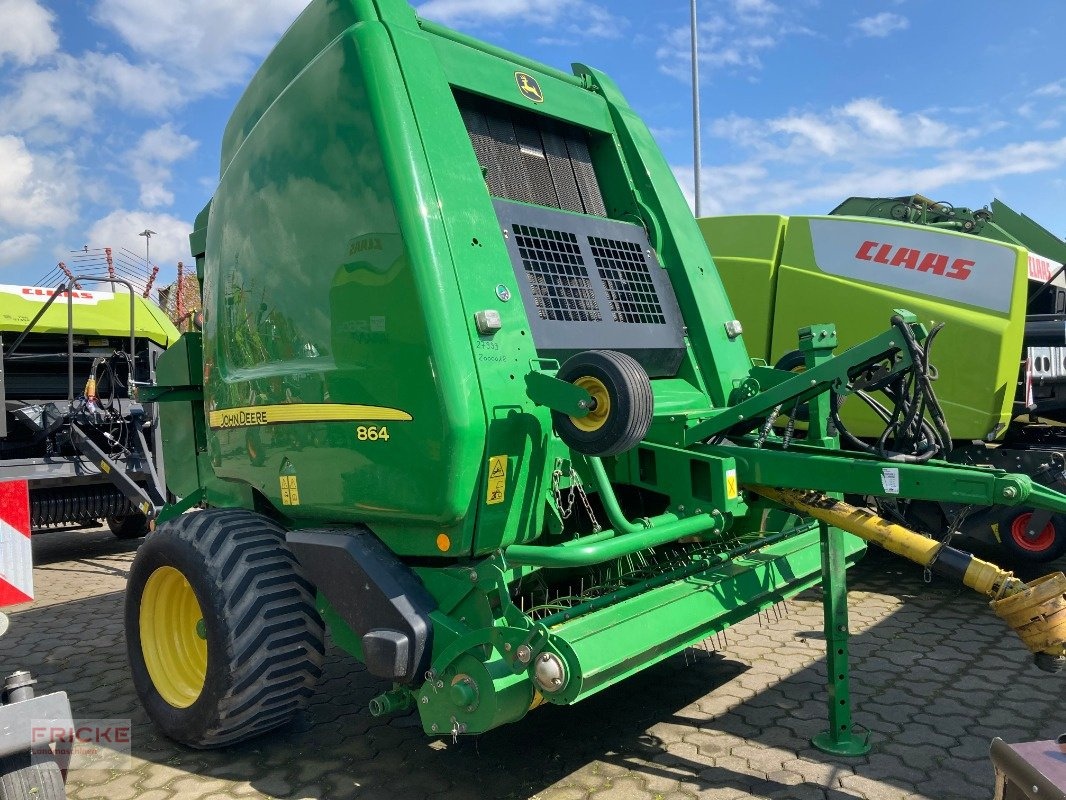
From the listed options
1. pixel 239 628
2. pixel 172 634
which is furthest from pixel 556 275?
pixel 172 634

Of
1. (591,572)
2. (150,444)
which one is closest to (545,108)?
(591,572)

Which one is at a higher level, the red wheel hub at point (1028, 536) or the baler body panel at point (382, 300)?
the baler body panel at point (382, 300)

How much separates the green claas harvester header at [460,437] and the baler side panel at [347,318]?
11 millimetres

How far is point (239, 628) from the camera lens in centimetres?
307

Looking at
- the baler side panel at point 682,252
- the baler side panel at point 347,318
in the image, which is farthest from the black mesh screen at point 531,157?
the baler side panel at point 347,318

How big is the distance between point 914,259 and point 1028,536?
1799mm

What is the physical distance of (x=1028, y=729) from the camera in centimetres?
339

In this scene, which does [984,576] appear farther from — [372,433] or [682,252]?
[372,433]

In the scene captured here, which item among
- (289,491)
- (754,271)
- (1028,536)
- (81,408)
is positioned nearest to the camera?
(289,491)

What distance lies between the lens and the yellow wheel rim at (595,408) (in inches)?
105

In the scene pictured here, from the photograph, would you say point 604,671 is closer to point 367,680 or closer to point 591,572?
point 591,572

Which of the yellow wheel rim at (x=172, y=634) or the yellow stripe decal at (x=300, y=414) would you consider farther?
the yellow wheel rim at (x=172, y=634)

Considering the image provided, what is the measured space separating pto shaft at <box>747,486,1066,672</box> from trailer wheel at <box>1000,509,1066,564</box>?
2825 mm

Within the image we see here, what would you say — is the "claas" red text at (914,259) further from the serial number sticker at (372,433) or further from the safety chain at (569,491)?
the serial number sticker at (372,433)
